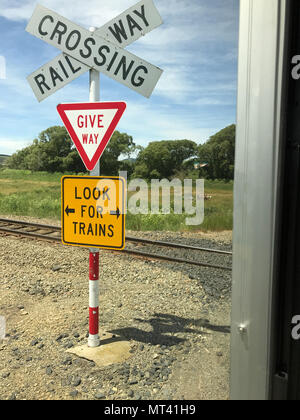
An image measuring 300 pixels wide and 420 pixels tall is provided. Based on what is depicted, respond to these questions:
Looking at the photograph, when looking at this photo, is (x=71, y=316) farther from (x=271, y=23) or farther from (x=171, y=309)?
(x=271, y=23)

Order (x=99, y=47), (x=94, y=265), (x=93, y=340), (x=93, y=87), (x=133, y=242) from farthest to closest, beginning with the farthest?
(x=133, y=242), (x=93, y=340), (x=94, y=265), (x=93, y=87), (x=99, y=47)

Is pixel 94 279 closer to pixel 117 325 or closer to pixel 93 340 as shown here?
pixel 93 340

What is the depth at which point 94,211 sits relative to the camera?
329cm

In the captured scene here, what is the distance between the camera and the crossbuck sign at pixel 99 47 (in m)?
3.04

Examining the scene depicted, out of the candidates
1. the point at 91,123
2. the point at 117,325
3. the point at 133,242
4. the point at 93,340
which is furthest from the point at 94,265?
the point at 133,242

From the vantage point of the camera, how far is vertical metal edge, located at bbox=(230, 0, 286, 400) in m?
1.40

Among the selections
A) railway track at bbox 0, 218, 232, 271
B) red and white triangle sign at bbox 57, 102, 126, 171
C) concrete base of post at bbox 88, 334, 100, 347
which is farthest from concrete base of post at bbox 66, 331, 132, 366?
railway track at bbox 0, 218, 232, 271

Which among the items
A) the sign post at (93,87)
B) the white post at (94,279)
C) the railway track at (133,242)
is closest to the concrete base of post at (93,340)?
the white post at (94,279)

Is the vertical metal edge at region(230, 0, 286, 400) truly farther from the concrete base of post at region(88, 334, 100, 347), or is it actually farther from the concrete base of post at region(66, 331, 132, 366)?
the concrete base of post at region(88, 334, 100, 347)

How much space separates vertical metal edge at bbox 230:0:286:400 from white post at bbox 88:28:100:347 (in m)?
2.04

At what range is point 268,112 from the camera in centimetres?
140

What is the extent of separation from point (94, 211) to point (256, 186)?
209cm

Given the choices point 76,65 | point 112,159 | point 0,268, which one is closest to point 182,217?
point 0,268

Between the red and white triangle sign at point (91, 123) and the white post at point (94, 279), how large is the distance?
0.12 meters
